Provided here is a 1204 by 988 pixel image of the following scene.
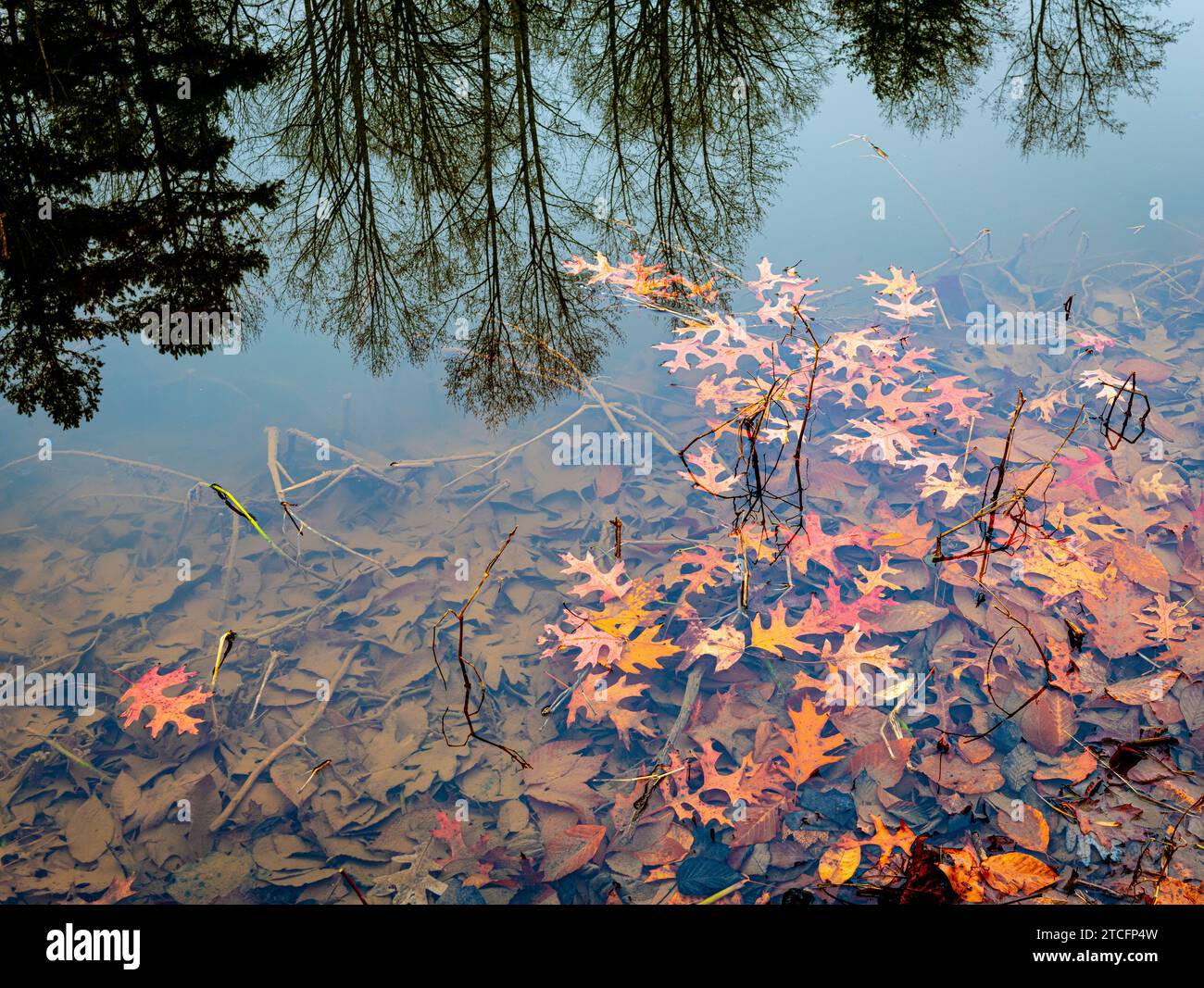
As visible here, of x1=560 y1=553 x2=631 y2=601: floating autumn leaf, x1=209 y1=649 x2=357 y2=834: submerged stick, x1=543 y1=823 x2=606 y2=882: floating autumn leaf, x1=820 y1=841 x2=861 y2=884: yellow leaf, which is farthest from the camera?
x1=560 y1=553 x2=631 y2=601: floating autumn leaf

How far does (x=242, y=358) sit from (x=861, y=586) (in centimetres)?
356

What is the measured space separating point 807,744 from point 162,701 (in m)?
2.27

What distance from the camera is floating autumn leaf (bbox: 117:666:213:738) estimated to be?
247cm

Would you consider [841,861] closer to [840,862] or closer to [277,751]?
[840,862]

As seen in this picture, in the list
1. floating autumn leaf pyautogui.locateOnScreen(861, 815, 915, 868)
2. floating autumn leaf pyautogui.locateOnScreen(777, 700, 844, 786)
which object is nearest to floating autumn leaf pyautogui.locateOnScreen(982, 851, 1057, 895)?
floating autumn leaf pyautogui.locateOnScreen(861, 815, 915, 868)

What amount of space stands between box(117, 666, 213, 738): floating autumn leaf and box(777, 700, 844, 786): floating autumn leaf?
6.70ft

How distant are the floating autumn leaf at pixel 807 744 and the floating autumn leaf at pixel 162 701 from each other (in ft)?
6.70

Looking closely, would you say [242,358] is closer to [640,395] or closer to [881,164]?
[640,395]

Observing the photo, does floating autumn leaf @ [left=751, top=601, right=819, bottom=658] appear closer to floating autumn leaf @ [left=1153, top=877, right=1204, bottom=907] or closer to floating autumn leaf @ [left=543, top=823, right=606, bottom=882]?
floating autumn leaf @ [left=543, top=823, right=606, bottom=882]

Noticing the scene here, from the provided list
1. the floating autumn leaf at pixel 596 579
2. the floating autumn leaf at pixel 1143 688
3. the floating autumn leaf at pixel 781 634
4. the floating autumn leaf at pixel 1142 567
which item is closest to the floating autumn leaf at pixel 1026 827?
the floating autumn leaf at pixel 1143 688

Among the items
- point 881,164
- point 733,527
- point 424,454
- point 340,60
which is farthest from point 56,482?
point 881,164

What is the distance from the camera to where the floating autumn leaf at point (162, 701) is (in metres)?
2.47

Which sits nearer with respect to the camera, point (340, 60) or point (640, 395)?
point (640, 395)
